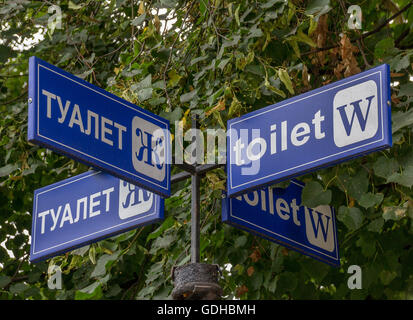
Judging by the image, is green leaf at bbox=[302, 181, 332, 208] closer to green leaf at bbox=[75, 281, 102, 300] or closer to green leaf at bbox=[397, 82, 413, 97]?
green leaf at bbox=[397, 82, 413, 97]

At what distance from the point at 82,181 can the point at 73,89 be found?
0.61 metres

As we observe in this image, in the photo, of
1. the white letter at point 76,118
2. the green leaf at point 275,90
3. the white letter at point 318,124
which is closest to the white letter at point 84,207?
the white letter at point 76,118

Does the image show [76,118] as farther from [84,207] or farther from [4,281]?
[4,281]

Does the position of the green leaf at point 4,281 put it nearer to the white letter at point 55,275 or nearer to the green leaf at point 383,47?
the white letter at point 55,275

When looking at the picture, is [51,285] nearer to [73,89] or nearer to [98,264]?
[98,264]

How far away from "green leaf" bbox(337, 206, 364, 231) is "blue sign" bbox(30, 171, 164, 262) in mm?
1078

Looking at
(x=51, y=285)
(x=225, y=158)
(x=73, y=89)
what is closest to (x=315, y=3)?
(x=225, y=158)

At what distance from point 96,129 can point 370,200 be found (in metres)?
1.36

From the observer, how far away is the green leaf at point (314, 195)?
3719mm

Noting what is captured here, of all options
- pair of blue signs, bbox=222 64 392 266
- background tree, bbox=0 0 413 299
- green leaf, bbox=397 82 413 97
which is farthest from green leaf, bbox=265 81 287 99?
green leaf, bbox=397 82 413 97

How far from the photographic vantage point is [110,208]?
3.43 metres

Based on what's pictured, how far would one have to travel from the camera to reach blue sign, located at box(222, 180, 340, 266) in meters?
3.42

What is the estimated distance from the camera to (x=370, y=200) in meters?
3.89

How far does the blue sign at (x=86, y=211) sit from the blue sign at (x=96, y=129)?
218 millimetres
